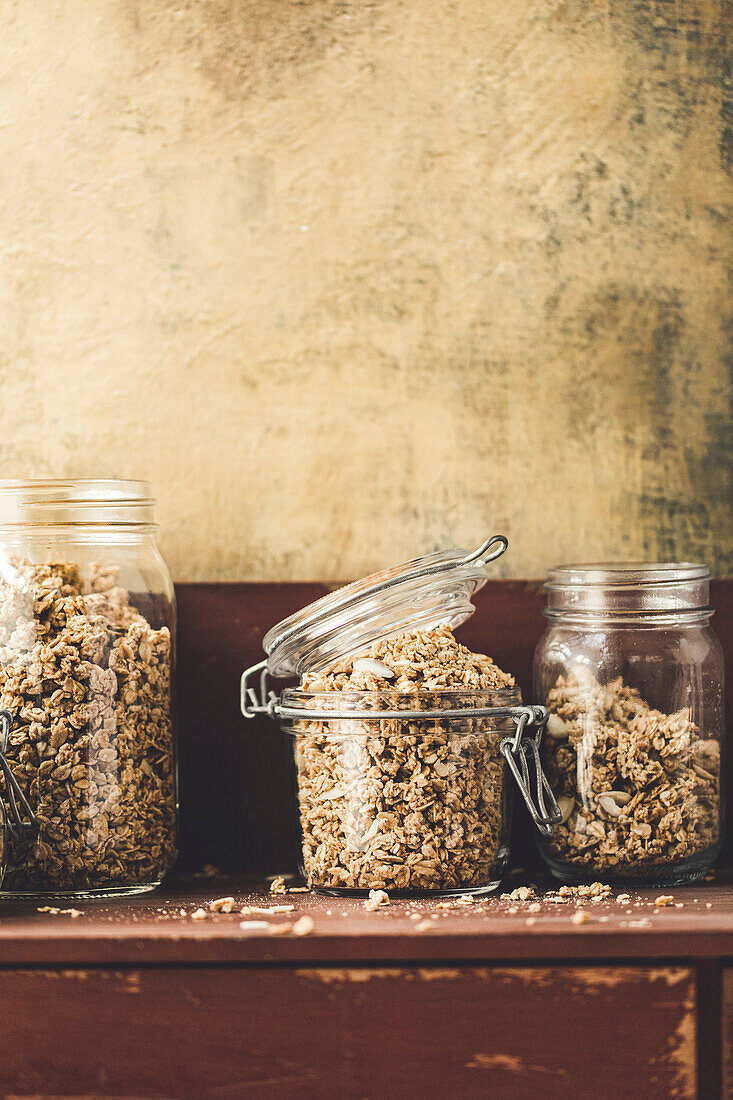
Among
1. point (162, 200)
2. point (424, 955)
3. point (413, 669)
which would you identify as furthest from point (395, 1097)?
point (162, 200)

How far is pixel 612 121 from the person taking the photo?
1.11m

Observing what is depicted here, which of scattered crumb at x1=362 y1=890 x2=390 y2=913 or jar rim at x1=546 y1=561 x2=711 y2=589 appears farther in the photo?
jar rim at x1=546 y1=561 x2=711 y2=589

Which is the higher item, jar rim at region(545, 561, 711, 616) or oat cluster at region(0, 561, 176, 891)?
jar rim at region(545, 561, 711, 616)

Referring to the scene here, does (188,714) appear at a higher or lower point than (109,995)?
higher

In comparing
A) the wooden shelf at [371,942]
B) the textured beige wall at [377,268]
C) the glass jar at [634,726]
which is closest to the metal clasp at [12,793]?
the wooden shelf at [371,942]

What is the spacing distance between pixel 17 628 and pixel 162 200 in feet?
1.59

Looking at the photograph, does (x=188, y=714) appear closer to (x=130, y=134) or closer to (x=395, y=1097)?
(x=395, y=1097)

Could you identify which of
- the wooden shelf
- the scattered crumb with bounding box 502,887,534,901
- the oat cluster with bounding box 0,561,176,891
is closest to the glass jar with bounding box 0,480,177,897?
the oat cluster with bounding box 0,561,176,891

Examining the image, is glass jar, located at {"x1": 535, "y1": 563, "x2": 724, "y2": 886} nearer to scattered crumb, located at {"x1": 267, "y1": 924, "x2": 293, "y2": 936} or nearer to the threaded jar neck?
the threaded jar neck

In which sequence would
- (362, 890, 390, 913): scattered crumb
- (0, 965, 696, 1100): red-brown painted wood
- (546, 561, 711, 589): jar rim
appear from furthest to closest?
(546, 561, 711, 589): jar rim < (362, 890, 390, 913): scattered crumb < (0, 965, 696, 1100): red-brown painted wood

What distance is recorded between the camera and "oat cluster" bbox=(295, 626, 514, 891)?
2.88 feet

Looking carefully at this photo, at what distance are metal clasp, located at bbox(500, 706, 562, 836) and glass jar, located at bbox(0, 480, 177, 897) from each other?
310 millimetres

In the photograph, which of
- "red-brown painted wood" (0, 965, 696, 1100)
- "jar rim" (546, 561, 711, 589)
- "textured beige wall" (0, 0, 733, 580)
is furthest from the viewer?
"textured beige wall" (0, 0, 733, 580)

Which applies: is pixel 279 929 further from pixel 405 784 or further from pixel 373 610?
pixel 373 610
